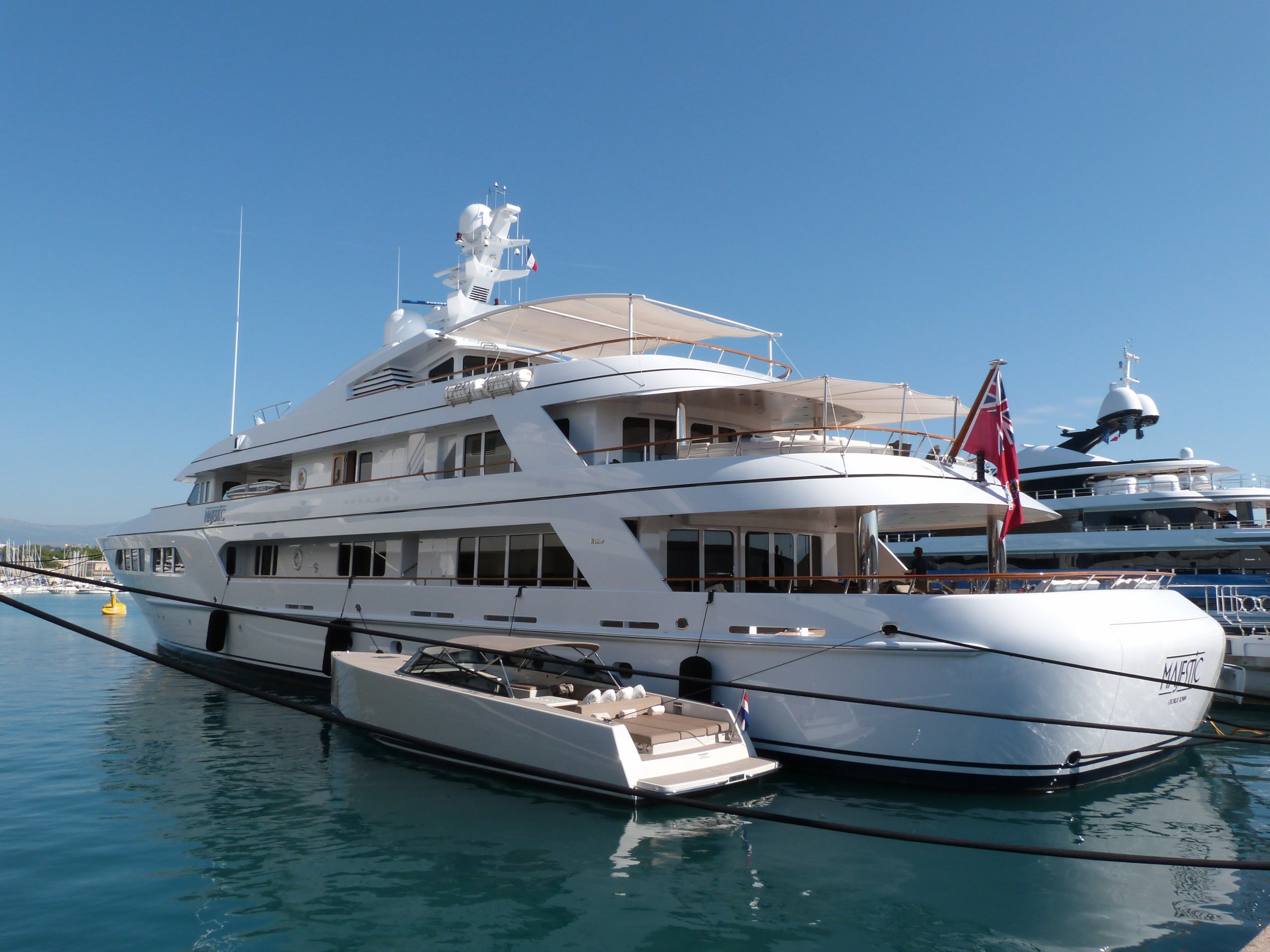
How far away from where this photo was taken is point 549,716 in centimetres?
899

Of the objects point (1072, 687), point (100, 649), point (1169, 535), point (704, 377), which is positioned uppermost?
point (704, 377)

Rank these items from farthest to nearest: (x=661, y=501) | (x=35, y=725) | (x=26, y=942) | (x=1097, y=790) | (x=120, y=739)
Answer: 1. (x=35, y=725)
2. (x=120, y=739)
3. (x=661, y=501)
4. (x=1097, y=790)
5. (x=26, y=942)

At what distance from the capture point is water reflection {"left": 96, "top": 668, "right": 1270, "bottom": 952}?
6.09 meters

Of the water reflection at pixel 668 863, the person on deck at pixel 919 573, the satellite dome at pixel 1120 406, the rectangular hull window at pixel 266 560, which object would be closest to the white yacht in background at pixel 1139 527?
the satellite dome at pixel 1120 406

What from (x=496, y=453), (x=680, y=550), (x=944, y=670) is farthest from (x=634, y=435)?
(x=944, y=670)

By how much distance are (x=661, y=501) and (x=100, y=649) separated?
22425 millimetres

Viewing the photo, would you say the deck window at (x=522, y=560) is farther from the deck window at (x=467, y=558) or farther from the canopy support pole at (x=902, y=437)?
the canopy support pole at (x=902, y=437)

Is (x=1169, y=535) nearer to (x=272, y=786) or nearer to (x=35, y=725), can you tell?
(x=272, y=786)

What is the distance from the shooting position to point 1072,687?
28.3ft

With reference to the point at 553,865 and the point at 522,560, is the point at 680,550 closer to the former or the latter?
the point at 522,560

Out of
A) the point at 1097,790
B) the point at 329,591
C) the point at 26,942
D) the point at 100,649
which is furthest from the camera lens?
the point at 100,649

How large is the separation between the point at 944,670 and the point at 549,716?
433cm

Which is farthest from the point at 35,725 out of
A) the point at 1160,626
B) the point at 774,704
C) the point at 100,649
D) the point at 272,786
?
the point at 1160,626

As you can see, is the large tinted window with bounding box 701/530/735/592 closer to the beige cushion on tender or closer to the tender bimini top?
the tender bimini top
